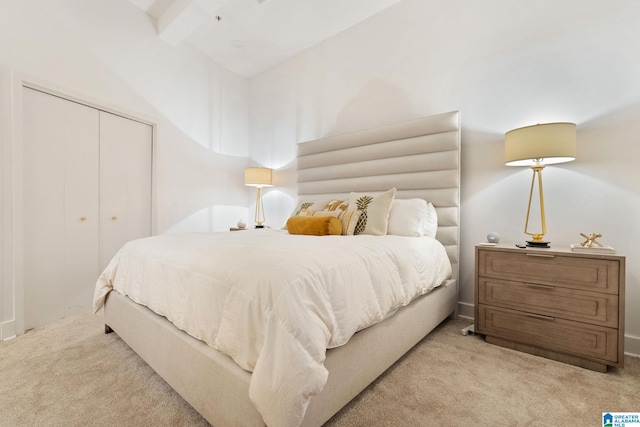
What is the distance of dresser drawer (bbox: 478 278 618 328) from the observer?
155cm

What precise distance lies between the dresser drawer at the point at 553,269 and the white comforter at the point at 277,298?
66cm

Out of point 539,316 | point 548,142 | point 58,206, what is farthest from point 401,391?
point 58,206

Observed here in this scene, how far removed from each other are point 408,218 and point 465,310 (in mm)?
1004

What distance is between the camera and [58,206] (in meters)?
2.43

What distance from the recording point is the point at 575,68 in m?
1.98

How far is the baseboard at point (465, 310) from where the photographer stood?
2.38 metres

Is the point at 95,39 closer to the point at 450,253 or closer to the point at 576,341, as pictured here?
the point at 450,253

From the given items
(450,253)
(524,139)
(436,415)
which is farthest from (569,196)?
(436,415)

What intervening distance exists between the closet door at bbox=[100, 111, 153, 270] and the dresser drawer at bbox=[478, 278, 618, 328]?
341 centimetres

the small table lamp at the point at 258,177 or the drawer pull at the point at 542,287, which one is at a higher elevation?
the small table lamp at the point at 258,177

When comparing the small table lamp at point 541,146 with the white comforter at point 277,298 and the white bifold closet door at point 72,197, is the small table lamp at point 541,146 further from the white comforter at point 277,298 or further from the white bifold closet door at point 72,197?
the white bifold closet door at point 72,197

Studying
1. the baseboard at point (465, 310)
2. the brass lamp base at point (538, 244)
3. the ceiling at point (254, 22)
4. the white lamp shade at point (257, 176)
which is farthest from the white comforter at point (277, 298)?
the ceiling at point (254, 22)

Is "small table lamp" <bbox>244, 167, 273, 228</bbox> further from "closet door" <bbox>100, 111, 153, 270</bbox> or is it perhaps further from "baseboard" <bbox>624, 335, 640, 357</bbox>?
"baseboard" <bbox>624, 335, 640, 357</bbox>

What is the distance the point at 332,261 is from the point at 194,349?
2.26ft
